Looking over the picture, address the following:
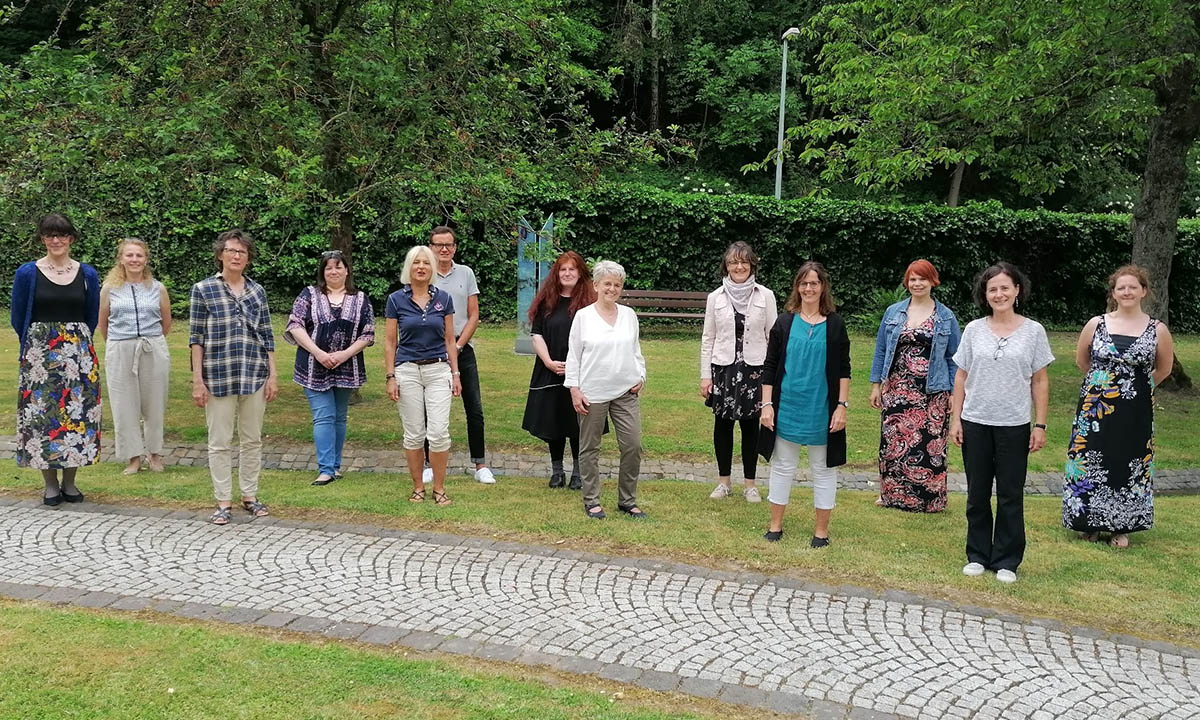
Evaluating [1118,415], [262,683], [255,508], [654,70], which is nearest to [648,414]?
[255,508]

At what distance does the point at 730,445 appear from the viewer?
23.3ft

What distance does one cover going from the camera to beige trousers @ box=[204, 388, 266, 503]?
20.3ft

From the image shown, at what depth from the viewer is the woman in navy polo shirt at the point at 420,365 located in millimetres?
6617

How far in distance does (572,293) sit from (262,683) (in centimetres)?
389

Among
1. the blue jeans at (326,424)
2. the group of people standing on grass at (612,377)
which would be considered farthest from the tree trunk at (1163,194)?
the blue jeans at (326,424)

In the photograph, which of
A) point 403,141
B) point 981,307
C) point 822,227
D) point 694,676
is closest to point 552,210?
point 822,227

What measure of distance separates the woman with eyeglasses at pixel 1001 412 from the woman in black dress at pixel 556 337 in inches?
109

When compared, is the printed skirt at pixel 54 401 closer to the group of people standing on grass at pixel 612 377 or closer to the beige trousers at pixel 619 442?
the group of people standing on grass at pixel 612 377

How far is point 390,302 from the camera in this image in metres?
6.66

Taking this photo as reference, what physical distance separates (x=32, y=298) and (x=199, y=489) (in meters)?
1.76

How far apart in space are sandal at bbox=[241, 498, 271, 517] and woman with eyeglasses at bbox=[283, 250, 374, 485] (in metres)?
0.84

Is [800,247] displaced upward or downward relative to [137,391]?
upward

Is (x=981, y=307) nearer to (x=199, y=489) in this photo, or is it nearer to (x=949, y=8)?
(x=199, y=489)

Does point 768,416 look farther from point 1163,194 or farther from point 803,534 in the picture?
point 1163,194
